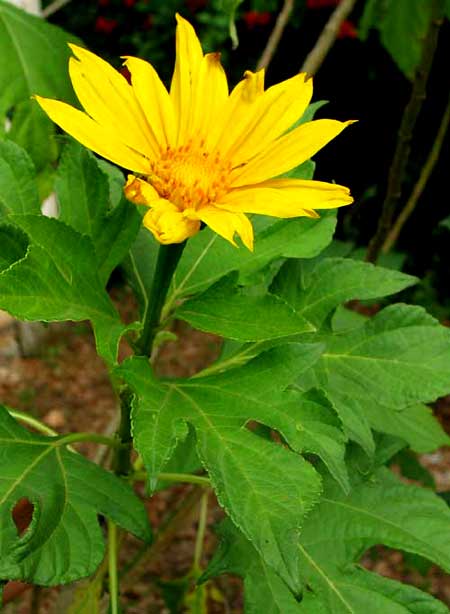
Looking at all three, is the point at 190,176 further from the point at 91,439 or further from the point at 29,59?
the point at 29,59

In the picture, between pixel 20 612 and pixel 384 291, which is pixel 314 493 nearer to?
pixel 384 291

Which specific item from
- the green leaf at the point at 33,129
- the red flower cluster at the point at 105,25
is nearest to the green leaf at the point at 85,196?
the green leaf at the point at 33,129

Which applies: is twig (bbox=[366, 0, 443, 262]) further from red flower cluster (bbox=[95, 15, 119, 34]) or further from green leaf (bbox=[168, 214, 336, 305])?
red flower cluster (bbox=[95, 15, 119, 34])

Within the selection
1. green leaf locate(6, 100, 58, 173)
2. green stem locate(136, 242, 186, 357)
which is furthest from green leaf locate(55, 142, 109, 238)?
green leaf locate(6, 100, 58, 173)

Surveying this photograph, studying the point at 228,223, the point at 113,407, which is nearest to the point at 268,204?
the point at 228,223

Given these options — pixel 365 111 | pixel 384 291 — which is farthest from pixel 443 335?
pixel 365 111
